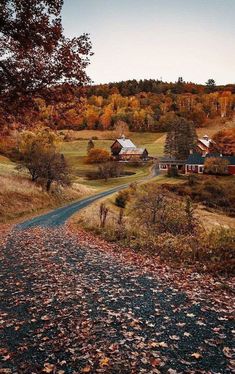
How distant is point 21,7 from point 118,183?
69.8m

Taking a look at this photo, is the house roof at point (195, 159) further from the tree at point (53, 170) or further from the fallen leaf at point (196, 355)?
the fallen leaf at point (196, 355)

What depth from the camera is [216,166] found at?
291 ft

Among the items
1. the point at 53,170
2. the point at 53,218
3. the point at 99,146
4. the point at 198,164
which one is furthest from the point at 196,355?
the point at 99,146

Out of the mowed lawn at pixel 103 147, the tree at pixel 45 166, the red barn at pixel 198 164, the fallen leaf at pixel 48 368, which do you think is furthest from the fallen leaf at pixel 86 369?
the red barn at pixel 198 164

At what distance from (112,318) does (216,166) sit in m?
83.7

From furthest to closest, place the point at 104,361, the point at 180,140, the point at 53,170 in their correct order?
the point at 180,140, the point at 53,170, the point at 104,361

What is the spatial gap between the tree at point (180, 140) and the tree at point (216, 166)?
1659 centimetres

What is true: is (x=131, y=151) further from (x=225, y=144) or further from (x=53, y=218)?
(x=53, y=218)

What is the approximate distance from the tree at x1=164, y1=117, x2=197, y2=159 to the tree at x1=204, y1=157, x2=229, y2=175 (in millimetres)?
16593

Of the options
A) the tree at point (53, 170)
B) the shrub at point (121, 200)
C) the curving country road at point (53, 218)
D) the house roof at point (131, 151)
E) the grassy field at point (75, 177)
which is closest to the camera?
the curving country road at point (53, 218)

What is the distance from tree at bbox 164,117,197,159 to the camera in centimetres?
10594

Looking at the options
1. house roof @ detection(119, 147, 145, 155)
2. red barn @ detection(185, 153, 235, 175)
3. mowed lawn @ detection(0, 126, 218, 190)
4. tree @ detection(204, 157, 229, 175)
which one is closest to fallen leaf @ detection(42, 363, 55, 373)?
mowed lawn @ detection(0, 126, 218, 190)

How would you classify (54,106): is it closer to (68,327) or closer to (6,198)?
(68,327)

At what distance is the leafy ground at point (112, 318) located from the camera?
7.09 meters
